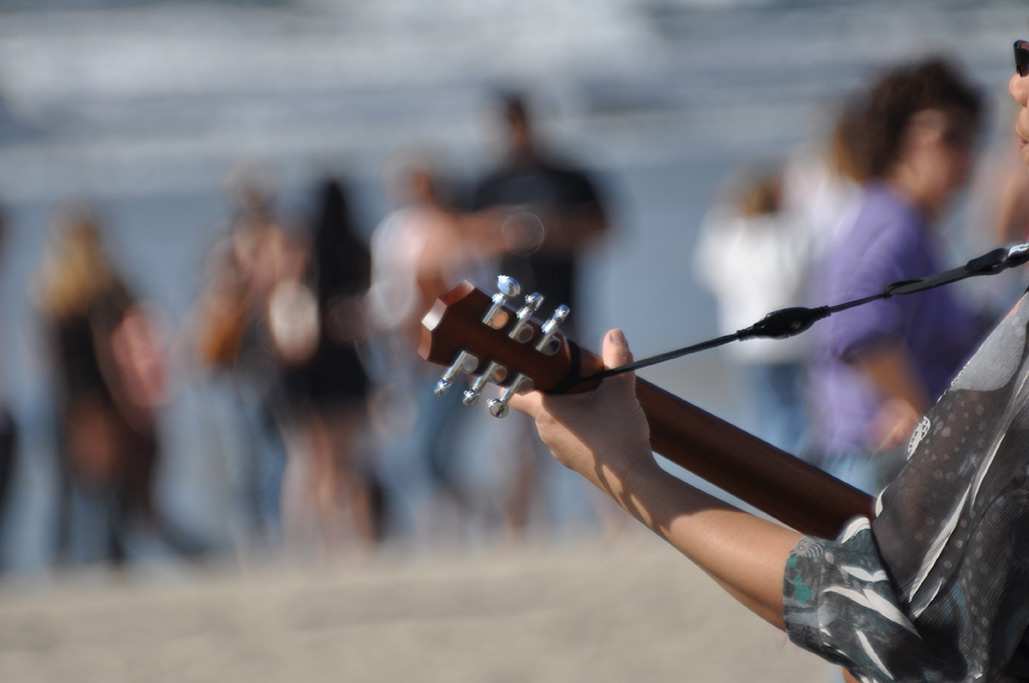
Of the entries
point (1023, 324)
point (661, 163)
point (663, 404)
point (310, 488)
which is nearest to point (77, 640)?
point (310, 488)

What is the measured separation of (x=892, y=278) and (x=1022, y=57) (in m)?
1.72

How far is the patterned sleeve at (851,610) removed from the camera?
1.64 metres

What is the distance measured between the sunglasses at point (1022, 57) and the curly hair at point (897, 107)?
1865 millimetres

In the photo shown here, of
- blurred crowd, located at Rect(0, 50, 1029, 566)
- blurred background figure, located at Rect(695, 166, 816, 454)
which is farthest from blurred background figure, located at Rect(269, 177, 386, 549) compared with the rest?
blurred background figure, located at Rect(695, 166, 816, 454)

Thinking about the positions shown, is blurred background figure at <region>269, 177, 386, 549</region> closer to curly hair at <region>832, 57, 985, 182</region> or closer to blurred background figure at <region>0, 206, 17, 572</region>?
blurred background figure at <region>0, 206, 17, 572</region>

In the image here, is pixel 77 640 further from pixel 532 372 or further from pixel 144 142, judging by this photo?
pixel 144 142

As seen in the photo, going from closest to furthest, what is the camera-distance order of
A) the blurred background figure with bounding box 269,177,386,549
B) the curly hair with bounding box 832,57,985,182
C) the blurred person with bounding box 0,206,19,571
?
the curly hair with bounding box 832,57,985,182 < the blurred background figure with bounding box 269,177,386,549 < the blurred person with bounding box 0,206,19,571

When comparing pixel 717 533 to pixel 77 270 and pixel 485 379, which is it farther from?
pixel 77 270

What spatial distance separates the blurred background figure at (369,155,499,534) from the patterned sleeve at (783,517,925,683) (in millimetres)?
5931

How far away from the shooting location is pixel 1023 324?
5.50ft

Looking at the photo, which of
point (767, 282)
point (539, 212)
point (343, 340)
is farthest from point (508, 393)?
point (343, 340)

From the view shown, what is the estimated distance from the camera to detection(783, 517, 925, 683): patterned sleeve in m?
1.64

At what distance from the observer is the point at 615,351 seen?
191 cm

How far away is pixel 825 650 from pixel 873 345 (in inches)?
72.0
